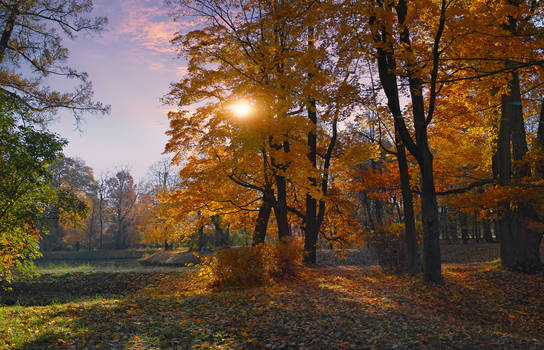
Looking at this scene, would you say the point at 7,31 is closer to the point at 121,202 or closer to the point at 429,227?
the point at 429,227

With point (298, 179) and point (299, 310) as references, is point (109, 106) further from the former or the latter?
point (299, 310)

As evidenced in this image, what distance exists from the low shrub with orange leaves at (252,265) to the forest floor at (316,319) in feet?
1.75

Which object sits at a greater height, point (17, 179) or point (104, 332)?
point (17, 179)

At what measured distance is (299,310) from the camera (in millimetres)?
6754

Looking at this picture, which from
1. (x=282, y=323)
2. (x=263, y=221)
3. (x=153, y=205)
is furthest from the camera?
(x=153, y=205)

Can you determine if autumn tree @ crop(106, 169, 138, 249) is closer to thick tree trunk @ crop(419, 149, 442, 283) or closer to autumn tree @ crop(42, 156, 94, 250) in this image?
autumn tree @ crop(42, 156, 94, 250)

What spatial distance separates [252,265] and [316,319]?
4057 mm

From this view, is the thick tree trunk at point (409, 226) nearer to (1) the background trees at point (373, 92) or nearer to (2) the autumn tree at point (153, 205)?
(1) the background trees at point (373, 92)

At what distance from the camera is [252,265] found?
1005 cm

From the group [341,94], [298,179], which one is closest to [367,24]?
[341,94]

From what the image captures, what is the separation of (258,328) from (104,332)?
261 centimetres

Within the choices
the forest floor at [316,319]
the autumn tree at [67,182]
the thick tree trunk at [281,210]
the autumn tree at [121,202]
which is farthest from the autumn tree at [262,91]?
the autumn tree at [121,202]

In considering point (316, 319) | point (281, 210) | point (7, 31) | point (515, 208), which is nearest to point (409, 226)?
point (515, 208)

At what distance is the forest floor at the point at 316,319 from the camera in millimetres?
5340
